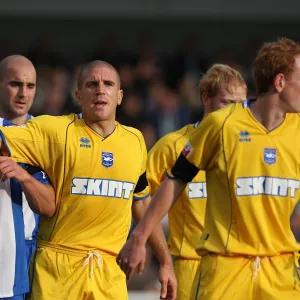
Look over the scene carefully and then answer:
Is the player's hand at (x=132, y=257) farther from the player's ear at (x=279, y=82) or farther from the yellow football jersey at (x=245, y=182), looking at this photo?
the player's ear at (x=279, y=82)

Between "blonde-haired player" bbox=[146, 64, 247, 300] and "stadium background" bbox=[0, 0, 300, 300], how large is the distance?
630 cm

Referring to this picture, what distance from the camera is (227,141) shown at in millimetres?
5691

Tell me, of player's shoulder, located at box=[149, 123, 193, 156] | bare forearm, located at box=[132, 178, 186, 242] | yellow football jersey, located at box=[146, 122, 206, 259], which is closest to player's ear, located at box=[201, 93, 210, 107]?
yellow football jersey, located at box=[146, 122, 206, 259]

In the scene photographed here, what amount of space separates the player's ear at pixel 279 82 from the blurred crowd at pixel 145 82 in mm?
7562

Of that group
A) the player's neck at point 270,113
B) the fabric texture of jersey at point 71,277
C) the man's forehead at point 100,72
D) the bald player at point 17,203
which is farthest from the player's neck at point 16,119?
the player's neck at point 270,113

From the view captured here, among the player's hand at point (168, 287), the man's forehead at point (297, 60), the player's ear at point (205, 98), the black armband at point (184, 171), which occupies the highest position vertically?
the player's ear at point (205, 98)

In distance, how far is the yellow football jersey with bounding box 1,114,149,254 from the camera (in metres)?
6.86

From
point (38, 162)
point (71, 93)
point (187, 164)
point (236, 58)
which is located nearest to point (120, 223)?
point (38, 162)

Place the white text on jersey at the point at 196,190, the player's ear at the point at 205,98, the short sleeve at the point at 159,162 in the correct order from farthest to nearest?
the player's ear at the point at 205,98 → the white text on jersey at the point at 196,190 → the short sleeve at the point at 159,162

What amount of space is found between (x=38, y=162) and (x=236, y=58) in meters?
11.1

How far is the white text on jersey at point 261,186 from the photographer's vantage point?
18.6 feet

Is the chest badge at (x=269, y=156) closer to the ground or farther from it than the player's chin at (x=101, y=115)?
closer to the ground

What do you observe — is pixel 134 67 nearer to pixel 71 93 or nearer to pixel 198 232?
pixel 71 93

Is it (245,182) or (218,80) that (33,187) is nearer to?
(245,182)
